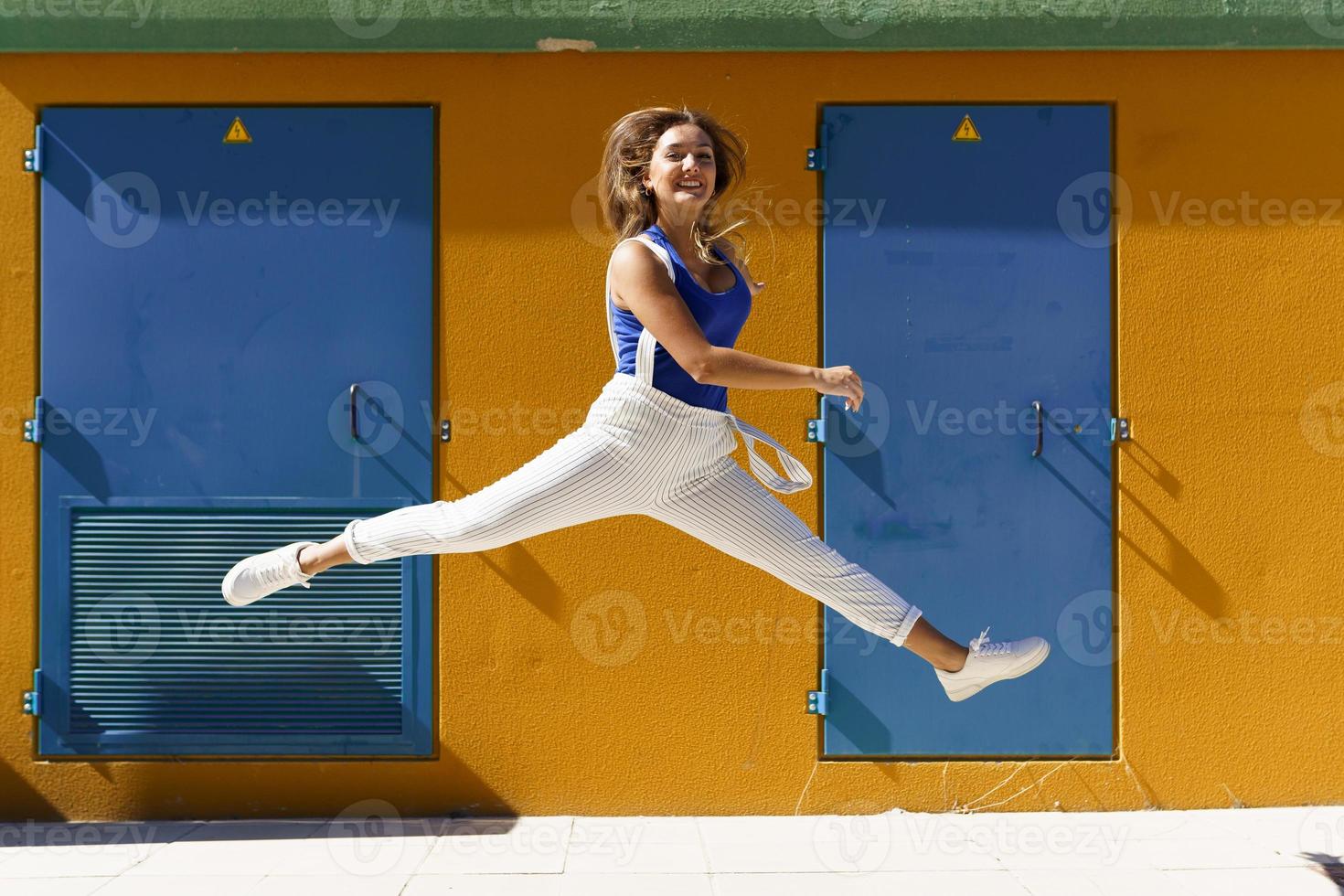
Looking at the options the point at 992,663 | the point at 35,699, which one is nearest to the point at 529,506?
the point at 992,663

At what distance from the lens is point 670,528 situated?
452 cm

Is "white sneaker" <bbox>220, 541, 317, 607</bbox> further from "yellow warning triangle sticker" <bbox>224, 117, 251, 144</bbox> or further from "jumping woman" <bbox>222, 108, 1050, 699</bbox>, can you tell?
"yellow warning triangle sticker" <bbox>224, 117, 251, 144</bbox>

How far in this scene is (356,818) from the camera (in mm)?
4473

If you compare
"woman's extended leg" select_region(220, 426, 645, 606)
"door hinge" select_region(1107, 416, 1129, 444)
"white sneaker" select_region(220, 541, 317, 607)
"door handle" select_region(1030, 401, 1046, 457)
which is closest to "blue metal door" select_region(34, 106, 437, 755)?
"white sneaker" select_region(220, 541, 317, 607)

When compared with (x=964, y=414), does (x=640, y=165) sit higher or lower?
higher

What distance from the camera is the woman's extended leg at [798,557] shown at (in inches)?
121

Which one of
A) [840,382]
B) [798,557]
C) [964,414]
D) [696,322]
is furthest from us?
[964,414]

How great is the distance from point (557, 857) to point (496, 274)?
6.95 feet

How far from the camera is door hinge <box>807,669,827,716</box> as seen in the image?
4.51 meters

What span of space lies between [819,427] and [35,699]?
10.2ft

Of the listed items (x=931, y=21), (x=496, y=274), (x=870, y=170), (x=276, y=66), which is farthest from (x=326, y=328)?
(x=931, y=21)

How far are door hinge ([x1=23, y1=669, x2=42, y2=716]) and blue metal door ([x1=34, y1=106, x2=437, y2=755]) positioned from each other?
0.08ft

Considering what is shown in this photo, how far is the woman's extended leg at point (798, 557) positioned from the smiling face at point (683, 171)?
709mm

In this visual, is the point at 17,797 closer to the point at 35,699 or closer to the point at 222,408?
the point at 35,699
